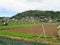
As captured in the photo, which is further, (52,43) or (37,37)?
(37,37)

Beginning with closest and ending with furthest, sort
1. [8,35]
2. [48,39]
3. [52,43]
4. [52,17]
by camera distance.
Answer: [52,43], [48,39], [8,35], [52,17]

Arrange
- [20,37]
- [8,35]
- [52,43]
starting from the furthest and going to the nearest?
[8,35] → [20,37] → [52,43]

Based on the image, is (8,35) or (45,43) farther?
(8,35)

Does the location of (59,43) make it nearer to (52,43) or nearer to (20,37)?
(52,43)

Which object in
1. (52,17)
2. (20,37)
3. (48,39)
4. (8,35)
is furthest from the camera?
(52,17)

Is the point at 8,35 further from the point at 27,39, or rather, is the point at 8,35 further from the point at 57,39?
the point at 57,39

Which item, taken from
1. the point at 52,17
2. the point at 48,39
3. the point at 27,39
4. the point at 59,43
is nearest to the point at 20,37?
the point at 27,39

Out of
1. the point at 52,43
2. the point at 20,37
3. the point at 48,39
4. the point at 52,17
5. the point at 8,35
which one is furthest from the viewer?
the point at 52,17

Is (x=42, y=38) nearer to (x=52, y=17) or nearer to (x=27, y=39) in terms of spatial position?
(x=27, y=39)

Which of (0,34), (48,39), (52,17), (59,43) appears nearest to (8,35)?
(0,34)
